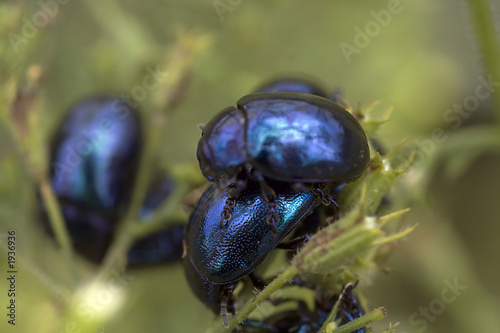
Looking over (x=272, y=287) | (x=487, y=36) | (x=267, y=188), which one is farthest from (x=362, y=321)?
(x=487, y=36)

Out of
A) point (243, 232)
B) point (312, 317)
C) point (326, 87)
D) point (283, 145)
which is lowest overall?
point (326, 87)

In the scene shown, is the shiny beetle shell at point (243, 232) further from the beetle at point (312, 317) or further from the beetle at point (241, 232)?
the beetle at point (312, 317)

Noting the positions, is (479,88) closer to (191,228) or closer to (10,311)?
(191,228)

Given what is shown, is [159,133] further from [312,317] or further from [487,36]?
[487,36]

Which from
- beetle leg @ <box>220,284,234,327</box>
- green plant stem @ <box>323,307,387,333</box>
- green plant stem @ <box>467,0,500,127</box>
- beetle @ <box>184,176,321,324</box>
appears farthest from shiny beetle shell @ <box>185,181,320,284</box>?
green plant stem @ <box>467,0,500,127</box>

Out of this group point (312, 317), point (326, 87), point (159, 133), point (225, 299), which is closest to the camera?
point (225, 299)

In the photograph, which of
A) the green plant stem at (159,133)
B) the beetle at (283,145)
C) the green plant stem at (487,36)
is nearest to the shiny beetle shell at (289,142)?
the beetle at (283,145)

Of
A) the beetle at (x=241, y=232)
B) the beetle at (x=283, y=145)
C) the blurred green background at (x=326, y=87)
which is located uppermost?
the beetle at (x=283, y=145)
